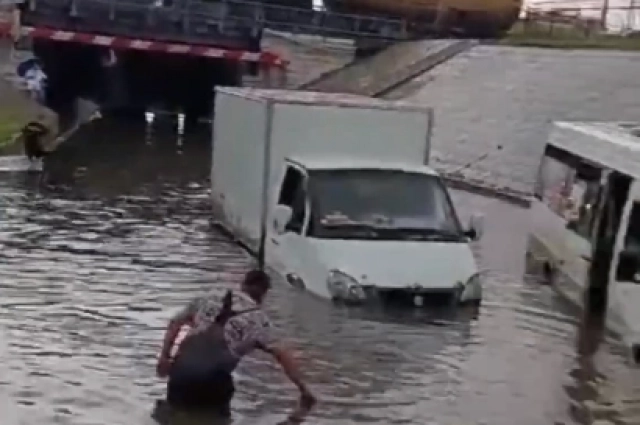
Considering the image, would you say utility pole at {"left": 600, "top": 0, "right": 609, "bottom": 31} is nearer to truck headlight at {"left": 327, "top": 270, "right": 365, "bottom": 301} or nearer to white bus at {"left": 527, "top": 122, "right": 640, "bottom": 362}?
white bus at {"left": 527, "top": 122, "right": 640, "bottom": 362}

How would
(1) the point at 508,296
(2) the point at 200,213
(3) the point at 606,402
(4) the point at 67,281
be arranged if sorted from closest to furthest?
(3) the point at 606,402
(4) the point at 67,281
(1) the point at 508,296
(2) the point at 200,213

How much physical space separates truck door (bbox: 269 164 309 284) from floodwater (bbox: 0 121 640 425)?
32cm

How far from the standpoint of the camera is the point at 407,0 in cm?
5428

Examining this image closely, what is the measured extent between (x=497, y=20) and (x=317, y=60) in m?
8.05

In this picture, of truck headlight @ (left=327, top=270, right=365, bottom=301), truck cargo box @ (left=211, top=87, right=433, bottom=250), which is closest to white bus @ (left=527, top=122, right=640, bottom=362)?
truck cargo box @ (left=211, top=87, right=433, bottom=250)

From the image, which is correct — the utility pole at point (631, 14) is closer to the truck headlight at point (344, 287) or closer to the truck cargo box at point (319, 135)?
the truck cargo box at point (319, 135)

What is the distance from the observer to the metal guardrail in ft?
134

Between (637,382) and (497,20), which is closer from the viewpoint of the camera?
(637,382)

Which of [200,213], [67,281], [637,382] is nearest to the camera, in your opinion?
[637,382]

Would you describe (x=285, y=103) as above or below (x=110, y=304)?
above

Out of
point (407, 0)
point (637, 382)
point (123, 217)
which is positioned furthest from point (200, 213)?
point (407, 0)

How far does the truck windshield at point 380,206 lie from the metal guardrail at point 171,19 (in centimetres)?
2427

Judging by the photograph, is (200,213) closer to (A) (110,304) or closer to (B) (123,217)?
(B) (123,217)

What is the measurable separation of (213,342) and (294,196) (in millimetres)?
7304
